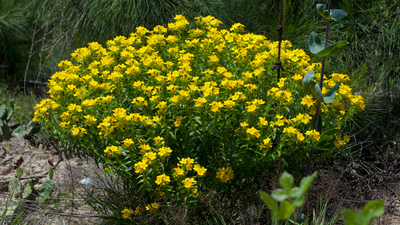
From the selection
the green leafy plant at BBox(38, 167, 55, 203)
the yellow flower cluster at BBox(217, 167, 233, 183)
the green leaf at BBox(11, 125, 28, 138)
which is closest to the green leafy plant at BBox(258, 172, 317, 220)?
the yellow flower cluster at BBox(217, 167, 233, 183)

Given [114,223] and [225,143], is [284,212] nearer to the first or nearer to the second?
[225,143]

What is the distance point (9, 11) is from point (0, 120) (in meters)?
2.00

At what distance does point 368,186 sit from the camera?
6.89ft

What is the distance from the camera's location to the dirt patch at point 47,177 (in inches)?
83.1

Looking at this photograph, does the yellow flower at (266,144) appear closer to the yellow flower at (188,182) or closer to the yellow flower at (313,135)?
the yellow flower at (313,135)

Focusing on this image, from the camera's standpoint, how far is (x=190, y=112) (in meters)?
1.60

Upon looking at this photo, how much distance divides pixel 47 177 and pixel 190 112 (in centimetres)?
154

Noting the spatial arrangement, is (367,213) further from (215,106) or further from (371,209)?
(215,106)

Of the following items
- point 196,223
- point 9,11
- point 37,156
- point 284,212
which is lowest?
point 37,156

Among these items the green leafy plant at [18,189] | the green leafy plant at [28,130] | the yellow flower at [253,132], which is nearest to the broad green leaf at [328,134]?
the yellow flower at [253,132]

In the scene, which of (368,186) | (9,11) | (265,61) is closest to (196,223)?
(265,61)

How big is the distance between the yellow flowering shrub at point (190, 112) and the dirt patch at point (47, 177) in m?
0.57

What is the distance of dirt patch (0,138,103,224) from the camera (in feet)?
6.93

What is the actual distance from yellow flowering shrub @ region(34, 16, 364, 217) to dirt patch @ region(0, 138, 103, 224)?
57 cm
